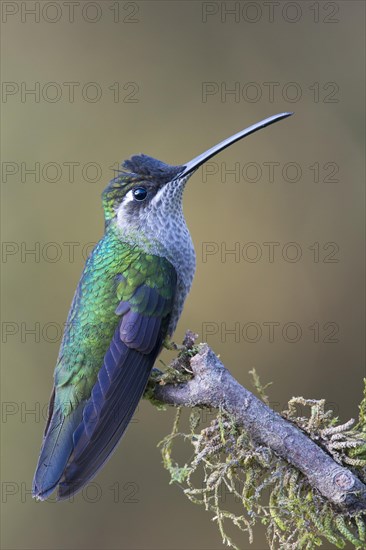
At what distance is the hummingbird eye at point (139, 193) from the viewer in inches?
156

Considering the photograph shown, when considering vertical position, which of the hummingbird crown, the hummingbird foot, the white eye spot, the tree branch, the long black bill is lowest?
the tree branch

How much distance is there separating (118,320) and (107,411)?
44cm

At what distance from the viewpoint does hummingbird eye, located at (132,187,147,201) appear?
3.96 metres

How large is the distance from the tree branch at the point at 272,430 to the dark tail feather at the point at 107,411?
540mm

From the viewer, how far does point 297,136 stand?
7.09 meters

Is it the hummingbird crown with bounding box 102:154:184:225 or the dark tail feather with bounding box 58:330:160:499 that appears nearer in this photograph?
the dark tail feather with bounding box 58:330:160:499

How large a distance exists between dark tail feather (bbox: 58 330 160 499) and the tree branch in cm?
54

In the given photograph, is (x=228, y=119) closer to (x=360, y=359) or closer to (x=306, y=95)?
(x=306, y=95)

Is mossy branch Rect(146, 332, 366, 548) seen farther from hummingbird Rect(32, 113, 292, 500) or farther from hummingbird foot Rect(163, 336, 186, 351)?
hummingbird Rect(32, 113, 292, 500)

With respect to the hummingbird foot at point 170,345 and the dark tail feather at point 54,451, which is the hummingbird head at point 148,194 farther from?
the dark tail feather at point 54,451

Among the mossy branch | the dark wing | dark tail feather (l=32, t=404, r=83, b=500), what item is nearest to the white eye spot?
the dark wing

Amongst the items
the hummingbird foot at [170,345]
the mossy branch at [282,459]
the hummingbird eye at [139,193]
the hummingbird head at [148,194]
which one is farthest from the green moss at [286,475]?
the hummingbird eye at [139,193]

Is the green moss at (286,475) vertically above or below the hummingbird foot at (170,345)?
below

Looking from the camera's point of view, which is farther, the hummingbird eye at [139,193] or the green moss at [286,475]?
the hummingbird eye at [139,193]
